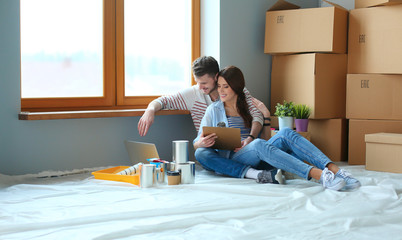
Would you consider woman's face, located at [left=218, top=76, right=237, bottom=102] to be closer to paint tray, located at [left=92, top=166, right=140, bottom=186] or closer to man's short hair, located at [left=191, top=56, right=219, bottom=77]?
man's short hair, located at [left=191, top=56, right=219, bottom=77]

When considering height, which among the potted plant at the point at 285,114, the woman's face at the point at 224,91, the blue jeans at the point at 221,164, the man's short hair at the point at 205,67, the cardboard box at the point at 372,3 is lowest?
the blue jeans at the point at 221,164

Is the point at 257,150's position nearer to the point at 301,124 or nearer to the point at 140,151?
the point at 140,151

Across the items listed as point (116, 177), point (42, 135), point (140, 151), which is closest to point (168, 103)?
point (140, 151)

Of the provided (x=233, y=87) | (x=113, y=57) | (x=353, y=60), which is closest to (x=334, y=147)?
(x=353, y=60)

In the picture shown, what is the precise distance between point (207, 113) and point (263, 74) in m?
0.96

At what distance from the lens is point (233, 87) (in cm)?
275

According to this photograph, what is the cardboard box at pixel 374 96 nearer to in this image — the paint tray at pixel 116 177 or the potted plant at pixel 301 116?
the potted plant at pixel 301 116

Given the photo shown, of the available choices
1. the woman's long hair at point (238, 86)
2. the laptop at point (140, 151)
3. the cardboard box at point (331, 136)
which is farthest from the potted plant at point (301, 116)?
the laptop at point (140, 151)

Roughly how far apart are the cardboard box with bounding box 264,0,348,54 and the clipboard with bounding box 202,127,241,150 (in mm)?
→ 1078

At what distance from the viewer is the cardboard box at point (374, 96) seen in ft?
10.2

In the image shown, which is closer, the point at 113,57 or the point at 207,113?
the point at 207,113

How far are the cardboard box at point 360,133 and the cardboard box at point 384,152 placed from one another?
19cm

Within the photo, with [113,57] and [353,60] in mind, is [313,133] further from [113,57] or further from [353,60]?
[113,57]

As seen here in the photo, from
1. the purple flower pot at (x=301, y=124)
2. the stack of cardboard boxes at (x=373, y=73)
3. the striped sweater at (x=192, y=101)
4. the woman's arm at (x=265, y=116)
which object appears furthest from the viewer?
the purple flower pot at (x=301, y=124)
